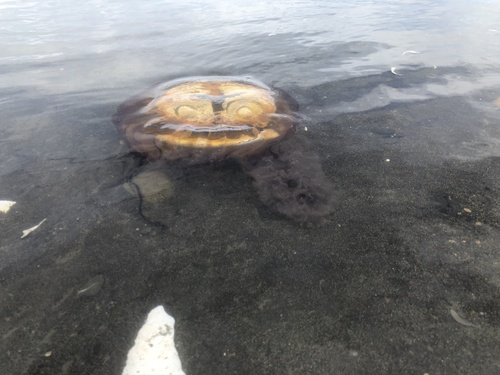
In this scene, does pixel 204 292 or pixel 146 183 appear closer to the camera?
pixel 204 292

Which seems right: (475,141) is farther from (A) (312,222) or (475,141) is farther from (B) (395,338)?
(B) (395,338)

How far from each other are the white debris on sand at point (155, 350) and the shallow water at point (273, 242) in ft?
0.18

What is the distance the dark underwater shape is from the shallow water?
Answer: 0.51ft

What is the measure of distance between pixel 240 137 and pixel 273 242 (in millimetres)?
1455

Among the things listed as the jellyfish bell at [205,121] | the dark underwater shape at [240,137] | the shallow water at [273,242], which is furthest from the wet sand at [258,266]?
the jellyfish bell at [205,121]

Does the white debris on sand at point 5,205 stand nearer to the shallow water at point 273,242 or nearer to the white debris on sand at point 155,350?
the shallow water at point 273,242

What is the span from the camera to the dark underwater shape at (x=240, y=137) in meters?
3.11

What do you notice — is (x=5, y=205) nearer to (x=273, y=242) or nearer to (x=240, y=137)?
(x=240, y=137)

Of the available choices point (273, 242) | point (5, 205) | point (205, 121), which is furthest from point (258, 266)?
point (5, 205)

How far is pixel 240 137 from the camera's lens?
3.70 meters

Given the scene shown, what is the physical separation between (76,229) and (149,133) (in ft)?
4.73

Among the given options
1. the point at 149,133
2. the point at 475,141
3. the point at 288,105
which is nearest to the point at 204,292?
the point at 149,133

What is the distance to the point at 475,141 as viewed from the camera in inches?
149

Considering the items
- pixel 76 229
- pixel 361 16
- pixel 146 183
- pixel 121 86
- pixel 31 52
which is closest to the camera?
pixel 76 229
